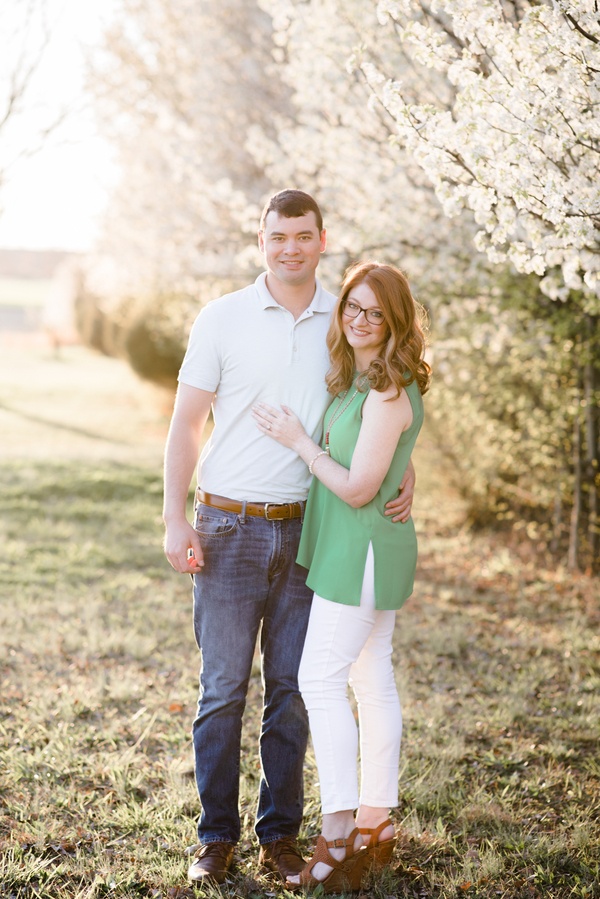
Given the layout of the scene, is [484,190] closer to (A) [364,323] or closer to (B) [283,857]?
(A) [364,323]

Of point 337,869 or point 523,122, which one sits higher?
point 523,122

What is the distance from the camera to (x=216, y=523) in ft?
9.80

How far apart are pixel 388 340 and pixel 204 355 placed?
0.62m

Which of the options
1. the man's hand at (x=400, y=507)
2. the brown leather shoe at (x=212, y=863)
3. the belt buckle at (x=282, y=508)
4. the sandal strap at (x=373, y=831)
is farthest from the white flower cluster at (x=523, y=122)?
the brown leather shoe at (x=212, y=863)

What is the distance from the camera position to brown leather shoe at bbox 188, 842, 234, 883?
297 centimetres

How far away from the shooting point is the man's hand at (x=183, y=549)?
292 centimetres

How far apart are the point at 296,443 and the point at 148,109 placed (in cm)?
1070

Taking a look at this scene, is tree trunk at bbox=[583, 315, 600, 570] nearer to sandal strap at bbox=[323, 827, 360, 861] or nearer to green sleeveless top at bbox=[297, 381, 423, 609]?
green sleeveless top at bbox=[297, 381, 423, 609]

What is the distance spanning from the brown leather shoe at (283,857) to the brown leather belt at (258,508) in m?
1.16

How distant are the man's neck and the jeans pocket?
0.73 m

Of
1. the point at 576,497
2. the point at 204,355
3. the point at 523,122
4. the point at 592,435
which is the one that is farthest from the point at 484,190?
the point at 576,497

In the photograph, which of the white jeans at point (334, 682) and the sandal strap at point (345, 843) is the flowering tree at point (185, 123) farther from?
the sandal strap at point (345, 843)

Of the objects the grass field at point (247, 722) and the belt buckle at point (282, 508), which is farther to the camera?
the grass field at point (247, 722)

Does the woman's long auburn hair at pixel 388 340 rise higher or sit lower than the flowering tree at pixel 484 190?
lower
